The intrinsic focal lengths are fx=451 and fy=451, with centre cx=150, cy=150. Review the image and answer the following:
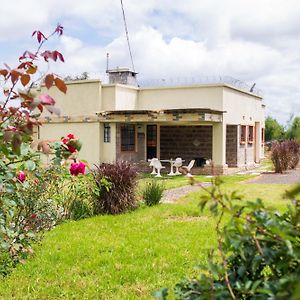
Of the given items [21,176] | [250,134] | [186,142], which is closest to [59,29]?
[21,176]

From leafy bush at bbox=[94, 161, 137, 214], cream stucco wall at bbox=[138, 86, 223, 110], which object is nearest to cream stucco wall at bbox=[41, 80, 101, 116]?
cream stucco wall at bbox=[138, 86, 223, 110]

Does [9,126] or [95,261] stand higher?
[9,126]

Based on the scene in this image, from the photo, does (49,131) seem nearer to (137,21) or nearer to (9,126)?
(137,21)

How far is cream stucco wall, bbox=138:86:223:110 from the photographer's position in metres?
23.7

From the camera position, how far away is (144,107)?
84.6ft

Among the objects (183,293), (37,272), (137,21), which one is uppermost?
(137,21)

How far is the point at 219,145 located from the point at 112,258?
17.7 metres

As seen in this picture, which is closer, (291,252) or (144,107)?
(291,252)

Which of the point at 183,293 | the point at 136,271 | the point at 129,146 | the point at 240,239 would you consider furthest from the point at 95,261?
the point at 129,146

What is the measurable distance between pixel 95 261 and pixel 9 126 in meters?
3.90

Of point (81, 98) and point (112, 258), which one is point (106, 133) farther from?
point (112, 258)

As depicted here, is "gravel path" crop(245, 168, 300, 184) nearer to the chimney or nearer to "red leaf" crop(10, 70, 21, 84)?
the chimney

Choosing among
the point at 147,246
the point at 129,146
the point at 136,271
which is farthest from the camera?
the point at 129,146

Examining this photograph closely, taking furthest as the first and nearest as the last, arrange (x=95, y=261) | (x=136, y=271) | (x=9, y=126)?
(x=95, y=261)
(x=136, y=271)
(x=9, y=126)
